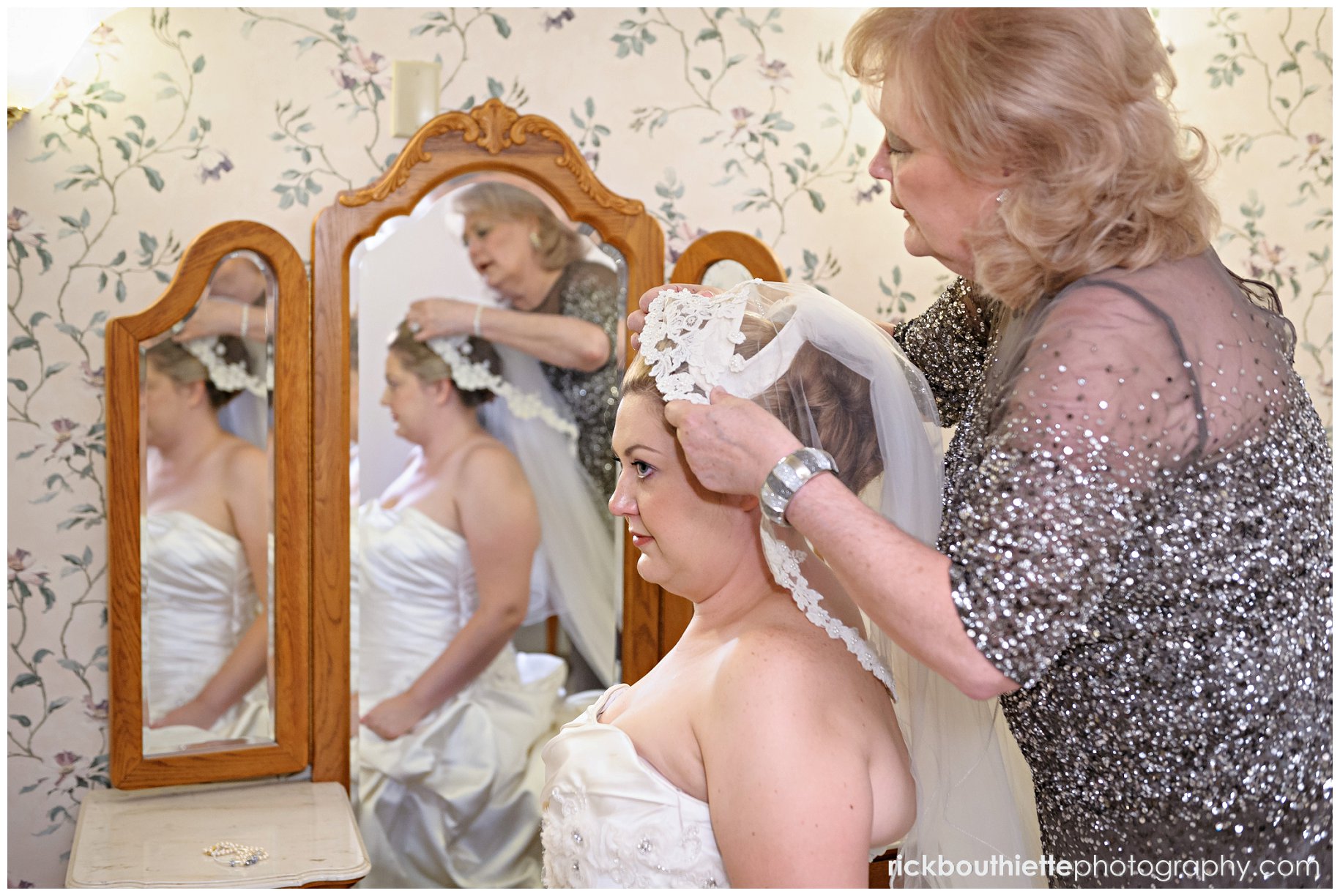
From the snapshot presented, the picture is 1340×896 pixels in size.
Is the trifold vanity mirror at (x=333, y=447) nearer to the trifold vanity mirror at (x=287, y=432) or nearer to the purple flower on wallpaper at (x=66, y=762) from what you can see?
the trifold vanity mirror at (x=287, y=432)

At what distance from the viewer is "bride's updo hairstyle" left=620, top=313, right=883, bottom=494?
127 cm

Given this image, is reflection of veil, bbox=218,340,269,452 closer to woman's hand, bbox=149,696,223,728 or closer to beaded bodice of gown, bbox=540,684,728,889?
woman's hand, bbox=149,696,223,728

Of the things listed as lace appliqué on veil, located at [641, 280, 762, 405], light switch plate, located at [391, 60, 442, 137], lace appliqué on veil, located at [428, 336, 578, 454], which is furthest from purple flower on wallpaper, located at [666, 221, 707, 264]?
lace appliqué on veil, located at [641, 280, 762, 405]

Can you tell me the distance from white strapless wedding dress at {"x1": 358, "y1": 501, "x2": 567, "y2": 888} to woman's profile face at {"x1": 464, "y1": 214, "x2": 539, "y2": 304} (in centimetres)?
45

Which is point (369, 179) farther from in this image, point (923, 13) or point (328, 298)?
point (923, 13)

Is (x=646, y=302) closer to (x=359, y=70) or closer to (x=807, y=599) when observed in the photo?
(x=807, y=599)

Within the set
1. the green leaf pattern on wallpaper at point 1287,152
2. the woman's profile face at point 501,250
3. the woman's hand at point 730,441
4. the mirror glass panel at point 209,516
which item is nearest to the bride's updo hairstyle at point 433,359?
the woman's profile face at point 501,250

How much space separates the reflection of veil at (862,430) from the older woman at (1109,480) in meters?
0.09

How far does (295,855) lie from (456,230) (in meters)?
1.10

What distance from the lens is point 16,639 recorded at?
2.09 metres

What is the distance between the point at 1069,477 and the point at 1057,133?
32 centimetres

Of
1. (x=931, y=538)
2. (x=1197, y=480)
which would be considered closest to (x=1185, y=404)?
(x=1197, y=480)

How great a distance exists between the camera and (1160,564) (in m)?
1.10

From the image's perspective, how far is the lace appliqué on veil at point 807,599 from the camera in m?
1.25
